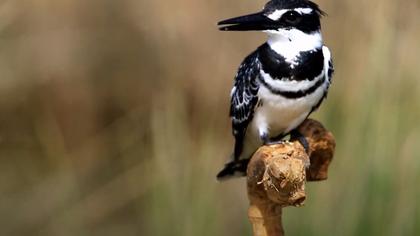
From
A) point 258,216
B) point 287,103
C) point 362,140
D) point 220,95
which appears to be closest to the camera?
point 258,216

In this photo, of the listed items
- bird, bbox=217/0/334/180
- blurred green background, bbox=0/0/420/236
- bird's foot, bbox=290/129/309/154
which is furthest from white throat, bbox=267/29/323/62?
blurred green background, bbox=0/0/420/236

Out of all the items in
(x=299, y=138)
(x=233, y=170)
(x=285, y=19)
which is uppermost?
(x=285, y=19)

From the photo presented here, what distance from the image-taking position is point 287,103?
2355 mm

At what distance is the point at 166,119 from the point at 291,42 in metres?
0.66

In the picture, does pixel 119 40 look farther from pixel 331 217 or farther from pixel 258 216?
pixel 258 216

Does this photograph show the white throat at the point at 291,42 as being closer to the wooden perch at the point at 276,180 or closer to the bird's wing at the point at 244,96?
the bird's wing at the point at 244,96

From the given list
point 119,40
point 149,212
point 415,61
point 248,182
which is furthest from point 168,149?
point 119,40

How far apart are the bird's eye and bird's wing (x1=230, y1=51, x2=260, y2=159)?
0.13 metres

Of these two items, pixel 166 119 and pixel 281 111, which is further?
pixel 166 119

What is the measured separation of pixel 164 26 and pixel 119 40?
0.17 metres

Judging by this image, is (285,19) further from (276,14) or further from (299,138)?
(299,138)

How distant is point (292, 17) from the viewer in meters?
2.29

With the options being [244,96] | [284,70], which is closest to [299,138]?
[284,70]

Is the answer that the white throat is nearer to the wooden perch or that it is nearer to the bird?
the bird
